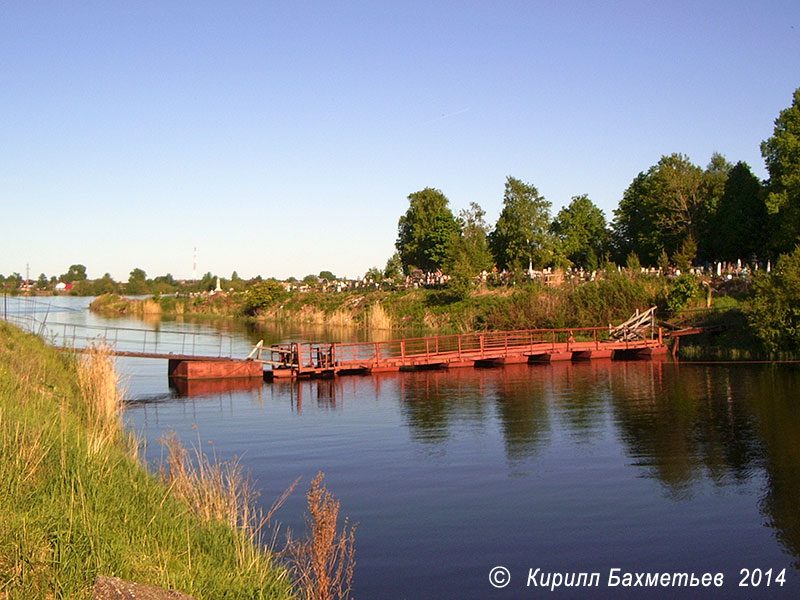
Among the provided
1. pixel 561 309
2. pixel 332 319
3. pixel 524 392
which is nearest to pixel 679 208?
pixel 561 309

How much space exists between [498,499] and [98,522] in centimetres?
924

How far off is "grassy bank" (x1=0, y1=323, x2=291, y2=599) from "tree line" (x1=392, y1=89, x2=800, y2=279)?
47.5 m

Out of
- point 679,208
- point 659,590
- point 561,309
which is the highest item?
point 679,208

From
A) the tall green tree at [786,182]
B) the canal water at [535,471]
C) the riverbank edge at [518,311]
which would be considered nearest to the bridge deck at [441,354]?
the canal water at [535,471]

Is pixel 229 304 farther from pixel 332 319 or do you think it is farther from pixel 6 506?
pixel 6 506

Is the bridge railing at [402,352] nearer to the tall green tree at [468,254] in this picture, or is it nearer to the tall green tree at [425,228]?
the tall green tree at [468,254]

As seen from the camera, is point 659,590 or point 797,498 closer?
point 659,590

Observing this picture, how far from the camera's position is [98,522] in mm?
8102

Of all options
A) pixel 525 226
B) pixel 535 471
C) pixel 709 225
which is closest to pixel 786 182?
pixel 709 225

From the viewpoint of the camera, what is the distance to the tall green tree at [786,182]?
159 ft

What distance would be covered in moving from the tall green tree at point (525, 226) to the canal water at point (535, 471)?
39.9 m

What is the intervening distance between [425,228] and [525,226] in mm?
22141

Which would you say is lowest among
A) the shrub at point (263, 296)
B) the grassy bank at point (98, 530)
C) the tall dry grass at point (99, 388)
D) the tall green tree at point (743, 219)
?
the grassy bank at point (98, 530)

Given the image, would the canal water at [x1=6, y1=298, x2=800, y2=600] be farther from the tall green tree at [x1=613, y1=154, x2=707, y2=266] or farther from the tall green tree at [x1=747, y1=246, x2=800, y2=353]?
the tall green tree at [x1=613, y1=154, x2=707, y2=266]
